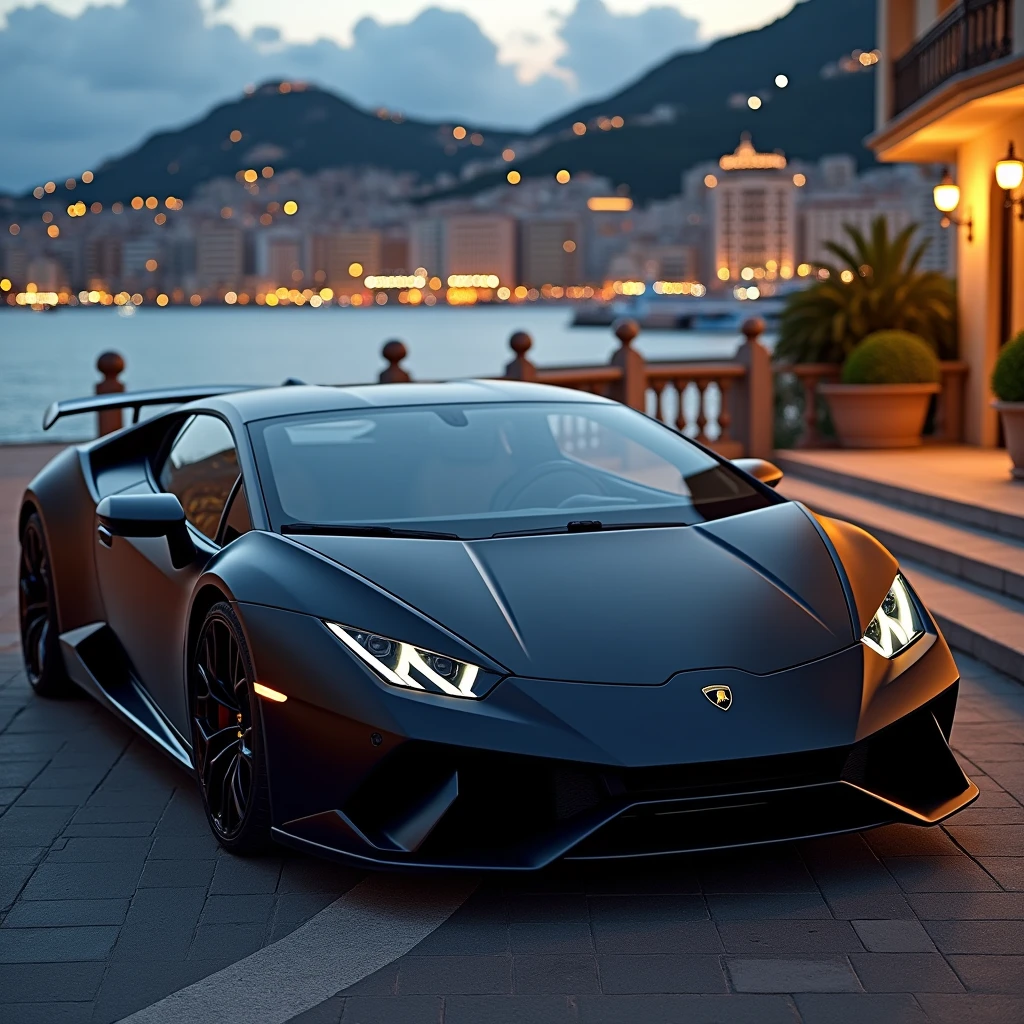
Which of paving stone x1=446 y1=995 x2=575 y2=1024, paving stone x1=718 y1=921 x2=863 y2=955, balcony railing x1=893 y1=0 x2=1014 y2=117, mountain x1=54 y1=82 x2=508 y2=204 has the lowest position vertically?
paving stone x1=718 y1=921 x2=863 y2=955

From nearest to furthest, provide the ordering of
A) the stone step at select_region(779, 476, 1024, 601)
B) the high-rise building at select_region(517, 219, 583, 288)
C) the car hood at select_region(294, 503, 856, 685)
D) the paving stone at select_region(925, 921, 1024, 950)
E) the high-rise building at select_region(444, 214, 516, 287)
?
the paving stone at select_region(925, 921, 1024, 950), the car hood at select_region(294, 503, 856, 685), the stone step at select_region(779, 476, 1024, 601), the high-rise building at select_region(517, 219, 583, 288), the high-rise building at select_region(444, 214, 516, 287)

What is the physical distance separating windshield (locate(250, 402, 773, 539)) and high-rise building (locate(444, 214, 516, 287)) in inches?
5380

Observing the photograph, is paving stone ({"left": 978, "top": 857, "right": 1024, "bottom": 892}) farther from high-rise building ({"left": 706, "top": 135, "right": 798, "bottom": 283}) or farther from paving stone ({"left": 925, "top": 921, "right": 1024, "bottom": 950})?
high-rise building ({"left": 706, "top": 135, "right": 798, "bottom": 283})

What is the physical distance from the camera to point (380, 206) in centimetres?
15350

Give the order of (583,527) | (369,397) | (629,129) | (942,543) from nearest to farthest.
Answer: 1. (583,527)
2. (369,397)
3. (942,543)
4. (629,129)

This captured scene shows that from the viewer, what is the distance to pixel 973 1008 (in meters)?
3.21

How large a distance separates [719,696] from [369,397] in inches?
78.7

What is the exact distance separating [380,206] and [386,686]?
503ft

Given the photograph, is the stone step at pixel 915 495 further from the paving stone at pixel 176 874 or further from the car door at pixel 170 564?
the paving stone at pixel 176 874

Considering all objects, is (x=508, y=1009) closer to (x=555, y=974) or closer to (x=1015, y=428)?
(x=555, y=974)

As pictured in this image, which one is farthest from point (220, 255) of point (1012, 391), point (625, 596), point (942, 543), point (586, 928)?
point (586, 928)

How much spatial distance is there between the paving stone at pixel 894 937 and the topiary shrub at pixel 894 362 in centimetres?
1157

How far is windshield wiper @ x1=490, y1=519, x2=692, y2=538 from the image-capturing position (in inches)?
180

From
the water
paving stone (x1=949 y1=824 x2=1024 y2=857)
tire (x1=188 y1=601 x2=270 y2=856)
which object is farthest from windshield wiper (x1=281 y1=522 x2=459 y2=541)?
the water
